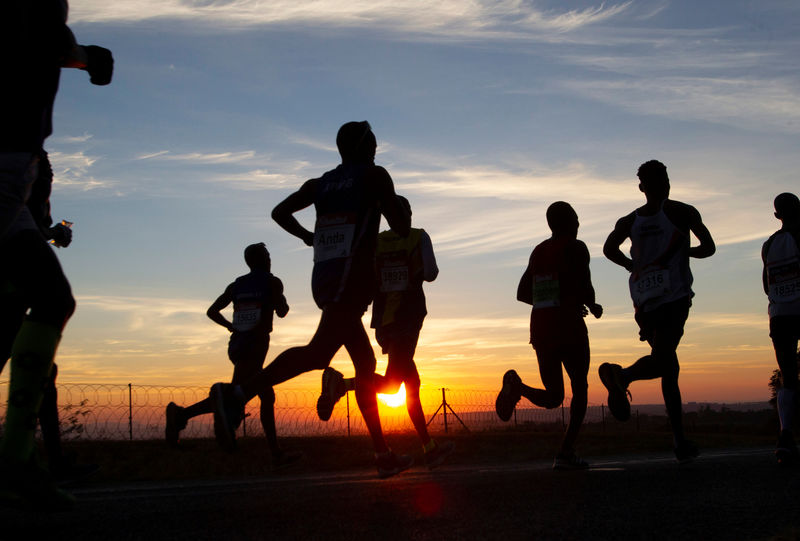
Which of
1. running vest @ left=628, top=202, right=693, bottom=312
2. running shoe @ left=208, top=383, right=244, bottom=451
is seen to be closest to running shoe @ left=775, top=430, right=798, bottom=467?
running vest @ left=628, top=202, right=693, bottom=312

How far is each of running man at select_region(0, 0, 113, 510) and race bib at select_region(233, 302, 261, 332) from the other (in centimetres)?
514

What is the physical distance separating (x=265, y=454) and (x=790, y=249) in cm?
990

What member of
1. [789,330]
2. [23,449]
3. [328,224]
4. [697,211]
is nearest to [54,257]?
[23,449]

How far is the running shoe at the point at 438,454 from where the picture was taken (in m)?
6.57

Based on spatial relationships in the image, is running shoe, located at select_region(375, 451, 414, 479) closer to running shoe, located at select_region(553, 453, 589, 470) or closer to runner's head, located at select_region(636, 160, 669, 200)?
running shoe, located at select_region(553, 453, 589, 470)

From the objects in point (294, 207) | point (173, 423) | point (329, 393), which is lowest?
point (173, 423)

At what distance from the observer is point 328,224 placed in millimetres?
5117

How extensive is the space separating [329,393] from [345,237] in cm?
168

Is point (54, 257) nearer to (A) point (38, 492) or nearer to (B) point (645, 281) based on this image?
(A) point (38, 492)

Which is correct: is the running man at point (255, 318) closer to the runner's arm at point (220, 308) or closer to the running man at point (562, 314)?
the runner's arm at point (220, 308)

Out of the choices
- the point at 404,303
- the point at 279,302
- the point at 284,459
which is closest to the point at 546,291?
the point at 404,303

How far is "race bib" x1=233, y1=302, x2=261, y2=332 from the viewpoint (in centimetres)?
862

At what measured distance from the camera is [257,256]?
29.3 feet

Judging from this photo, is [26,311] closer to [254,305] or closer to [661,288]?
[661,288]
